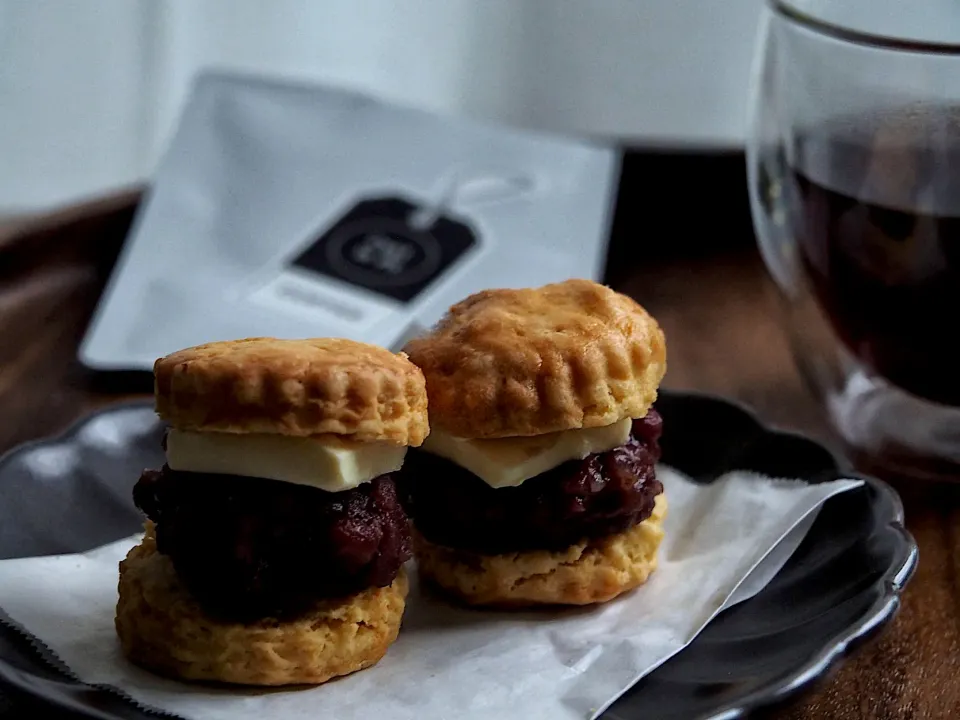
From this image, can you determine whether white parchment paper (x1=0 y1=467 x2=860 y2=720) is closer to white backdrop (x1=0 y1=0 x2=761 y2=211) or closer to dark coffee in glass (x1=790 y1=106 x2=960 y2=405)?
dark coffee in glass (x1=790 y1=106 x2=960 y2=405)

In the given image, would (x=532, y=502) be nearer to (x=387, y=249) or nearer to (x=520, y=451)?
(x=520, y=451)

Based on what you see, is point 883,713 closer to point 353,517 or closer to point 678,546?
point 678,546

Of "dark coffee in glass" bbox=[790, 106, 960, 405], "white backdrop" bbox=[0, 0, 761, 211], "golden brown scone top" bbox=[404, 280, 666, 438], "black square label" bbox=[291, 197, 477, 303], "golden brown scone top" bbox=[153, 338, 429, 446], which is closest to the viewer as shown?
"golden brown scone top" bbox=[153, 338, 429, 446]

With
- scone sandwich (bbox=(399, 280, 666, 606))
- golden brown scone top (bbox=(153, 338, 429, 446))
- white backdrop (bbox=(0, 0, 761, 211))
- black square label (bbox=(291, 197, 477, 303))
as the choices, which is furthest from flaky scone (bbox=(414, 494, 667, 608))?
white backdrop (bbox=(0, 0, 761, 211))

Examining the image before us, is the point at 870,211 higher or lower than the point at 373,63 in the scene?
higher

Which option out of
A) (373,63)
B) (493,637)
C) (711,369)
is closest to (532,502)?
(493,637)

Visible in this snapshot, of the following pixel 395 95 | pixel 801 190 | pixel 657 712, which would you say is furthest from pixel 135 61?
pixel 657 712

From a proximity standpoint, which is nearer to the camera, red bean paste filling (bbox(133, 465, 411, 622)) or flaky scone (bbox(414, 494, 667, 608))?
red bean paste filling (bbox(133, 465, 411, 622))

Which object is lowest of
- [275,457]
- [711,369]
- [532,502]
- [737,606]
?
[711,369]
